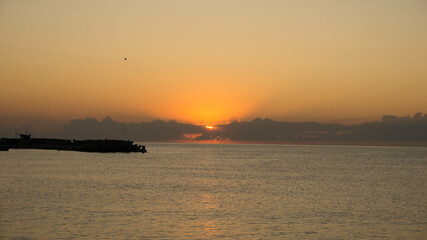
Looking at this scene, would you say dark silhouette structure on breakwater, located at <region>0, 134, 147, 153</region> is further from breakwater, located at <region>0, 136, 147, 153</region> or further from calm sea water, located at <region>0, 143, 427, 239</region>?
calm sea water, located at <region>0, 143, 427, 239</region>

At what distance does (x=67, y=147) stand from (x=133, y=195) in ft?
460

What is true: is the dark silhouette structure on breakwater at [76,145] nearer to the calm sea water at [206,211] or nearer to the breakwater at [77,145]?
the breakwater at [77,145]

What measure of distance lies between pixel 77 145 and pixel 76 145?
715 millimetres

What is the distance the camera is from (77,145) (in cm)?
18062

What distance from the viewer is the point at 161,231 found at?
102 feet

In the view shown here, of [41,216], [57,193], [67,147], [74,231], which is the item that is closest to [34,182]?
[57,193]

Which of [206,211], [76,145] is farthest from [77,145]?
[206,211]

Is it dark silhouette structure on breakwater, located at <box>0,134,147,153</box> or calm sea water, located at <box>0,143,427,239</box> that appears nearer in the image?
calm sea water, located at <box>0,143,427,239</box>

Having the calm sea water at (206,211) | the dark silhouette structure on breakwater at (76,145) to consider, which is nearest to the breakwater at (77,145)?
the dark silhouette structure on breakwater at (76,145)

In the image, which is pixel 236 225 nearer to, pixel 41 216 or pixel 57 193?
pixel 41 216

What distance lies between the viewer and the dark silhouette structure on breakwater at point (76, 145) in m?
168

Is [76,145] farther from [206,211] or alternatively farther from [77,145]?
[206,211]

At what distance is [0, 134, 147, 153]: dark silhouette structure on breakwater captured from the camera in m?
168

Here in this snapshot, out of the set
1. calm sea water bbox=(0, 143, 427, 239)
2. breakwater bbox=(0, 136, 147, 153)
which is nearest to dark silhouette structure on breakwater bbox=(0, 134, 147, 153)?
breakwater bbox=(0, 136, 147, 153)
